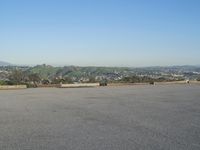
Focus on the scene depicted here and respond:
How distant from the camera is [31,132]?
10547 mm

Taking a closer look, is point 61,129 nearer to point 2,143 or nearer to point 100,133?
point 100,133

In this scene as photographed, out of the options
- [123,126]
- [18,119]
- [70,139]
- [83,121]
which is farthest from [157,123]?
[18,119]

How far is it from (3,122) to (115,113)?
4.30 meters

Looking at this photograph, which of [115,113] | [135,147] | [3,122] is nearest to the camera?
[135,147]

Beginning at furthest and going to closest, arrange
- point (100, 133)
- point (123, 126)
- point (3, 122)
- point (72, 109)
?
point (72, 109) → point (3, 122) → point (123, 126) → point (100, 133)

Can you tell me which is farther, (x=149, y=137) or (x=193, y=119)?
(x=193, y=119)

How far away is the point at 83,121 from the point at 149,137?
338 cm

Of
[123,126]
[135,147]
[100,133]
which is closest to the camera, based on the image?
[135,147]

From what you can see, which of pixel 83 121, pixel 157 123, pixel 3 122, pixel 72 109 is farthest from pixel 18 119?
pixel 157 123

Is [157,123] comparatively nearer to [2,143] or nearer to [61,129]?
[61,129]

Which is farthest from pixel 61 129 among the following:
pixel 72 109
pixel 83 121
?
pixel 72 109

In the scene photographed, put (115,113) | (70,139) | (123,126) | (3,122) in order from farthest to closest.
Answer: (115,113)
(3,122)
(123,126)
(70,139)

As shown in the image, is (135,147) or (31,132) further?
(31,132)

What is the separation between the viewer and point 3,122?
1238cm
